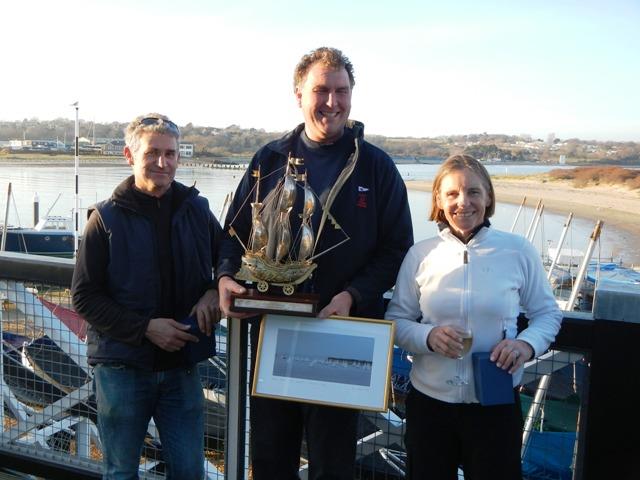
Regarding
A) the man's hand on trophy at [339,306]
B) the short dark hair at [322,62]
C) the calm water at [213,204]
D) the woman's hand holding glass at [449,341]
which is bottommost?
the calm water at [213,204]

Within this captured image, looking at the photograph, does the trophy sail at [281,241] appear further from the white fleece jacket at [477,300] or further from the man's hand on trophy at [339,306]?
the white fleece jacket at [477,300]

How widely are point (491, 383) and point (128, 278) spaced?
1.41 m

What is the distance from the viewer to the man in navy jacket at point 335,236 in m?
2.56

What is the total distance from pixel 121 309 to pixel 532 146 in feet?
274

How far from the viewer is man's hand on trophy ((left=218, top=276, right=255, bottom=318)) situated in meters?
2.48

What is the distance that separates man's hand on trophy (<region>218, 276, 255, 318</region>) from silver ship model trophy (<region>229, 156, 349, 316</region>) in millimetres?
34

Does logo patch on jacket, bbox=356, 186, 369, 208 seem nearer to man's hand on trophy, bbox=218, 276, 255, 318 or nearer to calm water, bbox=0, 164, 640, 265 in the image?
man's hand on trophy, bbox=218, 276, 255, 318

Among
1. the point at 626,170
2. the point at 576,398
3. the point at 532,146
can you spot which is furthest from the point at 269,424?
the point at 532,146

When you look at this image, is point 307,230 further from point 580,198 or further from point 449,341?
point 580,198

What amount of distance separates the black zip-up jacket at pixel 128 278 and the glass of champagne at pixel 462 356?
41.9 inches

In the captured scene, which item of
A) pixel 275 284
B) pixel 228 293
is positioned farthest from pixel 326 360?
pixel 228 293

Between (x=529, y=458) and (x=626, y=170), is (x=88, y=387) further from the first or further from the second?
(x=626, y=170)

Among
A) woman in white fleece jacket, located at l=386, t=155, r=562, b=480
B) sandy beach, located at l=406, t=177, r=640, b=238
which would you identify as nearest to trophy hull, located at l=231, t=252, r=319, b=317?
woman in white fleece jacket, located at l=386, t=155, r=562, b=480

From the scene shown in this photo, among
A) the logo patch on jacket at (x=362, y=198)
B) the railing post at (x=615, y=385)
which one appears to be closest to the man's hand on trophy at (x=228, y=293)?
the logo patch on jacket at (x=362, y=198)
